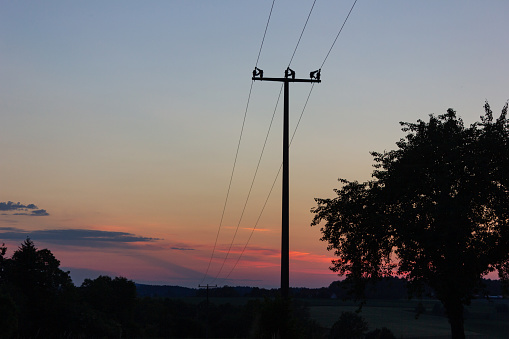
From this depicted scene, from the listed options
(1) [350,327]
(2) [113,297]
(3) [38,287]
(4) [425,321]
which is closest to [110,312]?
(2) [113,297]

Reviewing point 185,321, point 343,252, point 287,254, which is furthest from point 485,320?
point 287,254

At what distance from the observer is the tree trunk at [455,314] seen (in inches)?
1467

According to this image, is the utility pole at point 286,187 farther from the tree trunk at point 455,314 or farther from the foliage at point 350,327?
the foliage at point 350,327

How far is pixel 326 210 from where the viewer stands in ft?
131

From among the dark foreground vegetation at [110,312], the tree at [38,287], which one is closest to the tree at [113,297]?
the dark foreground vegetation at [110,312]

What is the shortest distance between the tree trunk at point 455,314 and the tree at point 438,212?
7 centimetres

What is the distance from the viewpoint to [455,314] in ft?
123

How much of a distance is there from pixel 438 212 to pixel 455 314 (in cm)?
850

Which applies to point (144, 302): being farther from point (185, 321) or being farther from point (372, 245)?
point (372, 245)

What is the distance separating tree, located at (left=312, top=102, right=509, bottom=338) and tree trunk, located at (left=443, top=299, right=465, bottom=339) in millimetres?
65

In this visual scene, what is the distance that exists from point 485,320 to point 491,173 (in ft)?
381

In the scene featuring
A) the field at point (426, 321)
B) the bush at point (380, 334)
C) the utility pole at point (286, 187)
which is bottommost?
the bush at point (380, 334)

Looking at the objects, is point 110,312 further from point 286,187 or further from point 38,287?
point 286,187

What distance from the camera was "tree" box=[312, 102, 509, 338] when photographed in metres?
34.1
